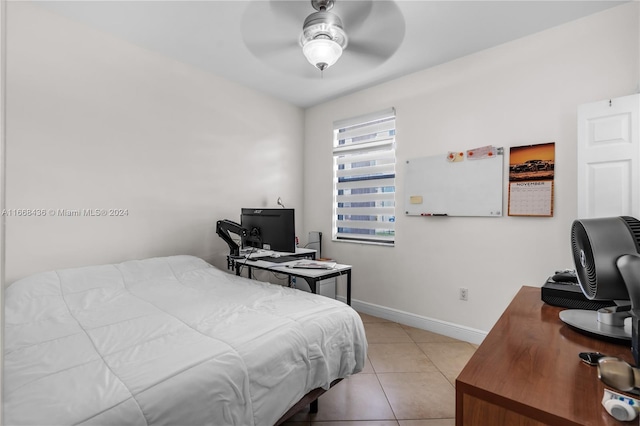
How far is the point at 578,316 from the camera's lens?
1.08 metres

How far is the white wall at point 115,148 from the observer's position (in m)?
2.12

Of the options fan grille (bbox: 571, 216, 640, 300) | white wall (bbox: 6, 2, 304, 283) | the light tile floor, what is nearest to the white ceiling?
white wall (bbox: 6, 2, 304, 283)

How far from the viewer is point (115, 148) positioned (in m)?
2.54

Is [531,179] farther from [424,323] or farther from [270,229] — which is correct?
[270,229]

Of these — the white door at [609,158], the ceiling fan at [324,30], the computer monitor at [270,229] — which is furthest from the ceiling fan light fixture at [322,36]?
the white door at [609,158]

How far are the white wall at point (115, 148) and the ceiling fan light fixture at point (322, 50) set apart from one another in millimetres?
1602

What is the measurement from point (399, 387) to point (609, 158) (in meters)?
2.06

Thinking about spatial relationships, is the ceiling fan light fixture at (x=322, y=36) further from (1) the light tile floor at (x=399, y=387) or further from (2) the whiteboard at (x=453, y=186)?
(1) the light tile floor at (x=399, y=387)

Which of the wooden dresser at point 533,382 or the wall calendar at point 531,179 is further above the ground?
the wall calendar at point 531,179

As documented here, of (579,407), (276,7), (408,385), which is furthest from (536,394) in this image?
(276,7)

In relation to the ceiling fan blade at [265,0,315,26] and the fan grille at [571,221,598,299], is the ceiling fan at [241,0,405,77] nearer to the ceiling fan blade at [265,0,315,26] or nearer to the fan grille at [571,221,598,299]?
the ceiling fan blade at [265,0,315,26]

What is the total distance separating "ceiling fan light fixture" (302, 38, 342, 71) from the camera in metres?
1.92

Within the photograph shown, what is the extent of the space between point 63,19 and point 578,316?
3639 millimetres

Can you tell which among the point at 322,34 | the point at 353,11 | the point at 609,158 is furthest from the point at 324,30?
the point at 609,158
